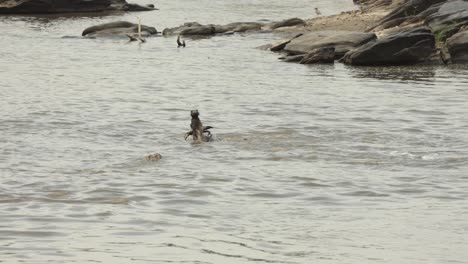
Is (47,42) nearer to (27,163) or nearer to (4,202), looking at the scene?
(27,163)

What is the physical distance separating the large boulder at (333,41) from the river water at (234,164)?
1.35m

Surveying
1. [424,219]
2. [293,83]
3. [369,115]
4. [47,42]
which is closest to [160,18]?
[47,42]

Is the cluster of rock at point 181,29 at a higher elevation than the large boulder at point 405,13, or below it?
below

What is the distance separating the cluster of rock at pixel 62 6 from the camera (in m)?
49.5

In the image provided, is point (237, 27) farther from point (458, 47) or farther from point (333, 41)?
point (458, 47)

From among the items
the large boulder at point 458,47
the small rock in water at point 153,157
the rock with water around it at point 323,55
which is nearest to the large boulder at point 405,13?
the rock with water around it at point 323,55

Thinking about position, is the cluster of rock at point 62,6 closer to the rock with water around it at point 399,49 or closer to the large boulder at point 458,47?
the rock with water around it at point 399,49

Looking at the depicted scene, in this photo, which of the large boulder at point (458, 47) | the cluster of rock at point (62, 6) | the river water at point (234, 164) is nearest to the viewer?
the river water at point (234, 164)

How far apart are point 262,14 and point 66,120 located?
3159cm

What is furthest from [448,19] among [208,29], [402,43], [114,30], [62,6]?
[62,6]

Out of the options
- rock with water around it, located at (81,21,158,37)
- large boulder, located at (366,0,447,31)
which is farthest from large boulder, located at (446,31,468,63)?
rock with water around it, located at (81,21,158,37)

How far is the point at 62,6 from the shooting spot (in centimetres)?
5091

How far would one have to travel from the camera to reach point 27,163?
13398 mm

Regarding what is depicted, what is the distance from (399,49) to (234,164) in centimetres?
1386
